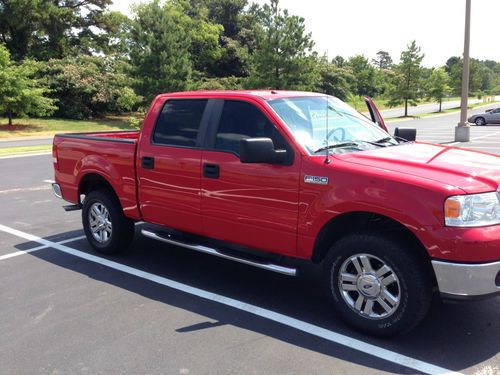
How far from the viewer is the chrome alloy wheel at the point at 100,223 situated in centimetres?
590

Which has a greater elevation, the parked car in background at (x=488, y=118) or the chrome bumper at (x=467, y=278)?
the parked car in background at (x=488, y=118)

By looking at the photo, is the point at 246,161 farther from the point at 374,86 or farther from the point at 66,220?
the point at 374,86

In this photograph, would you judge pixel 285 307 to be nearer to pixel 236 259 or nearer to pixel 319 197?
pixel 236 259

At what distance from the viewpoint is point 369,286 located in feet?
12.5

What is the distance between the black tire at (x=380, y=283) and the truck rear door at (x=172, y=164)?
61.9 inches

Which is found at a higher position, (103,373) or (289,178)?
(289,178)

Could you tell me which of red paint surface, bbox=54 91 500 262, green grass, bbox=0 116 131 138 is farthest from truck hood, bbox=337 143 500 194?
green grass, bbox=0 116 131 138

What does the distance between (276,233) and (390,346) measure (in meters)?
1.28

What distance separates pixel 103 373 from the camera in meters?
3.36

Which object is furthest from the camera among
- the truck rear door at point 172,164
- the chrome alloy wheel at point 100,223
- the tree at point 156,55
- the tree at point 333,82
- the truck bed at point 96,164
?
the tree at point 333,82

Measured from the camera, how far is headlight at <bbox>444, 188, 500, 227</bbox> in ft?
11.1

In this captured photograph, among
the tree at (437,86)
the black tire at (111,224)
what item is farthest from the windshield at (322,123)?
the tree at (437,86)

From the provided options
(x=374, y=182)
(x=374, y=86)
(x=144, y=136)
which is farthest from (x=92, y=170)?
(x=374, y=86)

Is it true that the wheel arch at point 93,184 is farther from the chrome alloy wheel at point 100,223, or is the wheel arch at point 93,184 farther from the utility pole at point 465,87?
the utility pole at point 465,87
